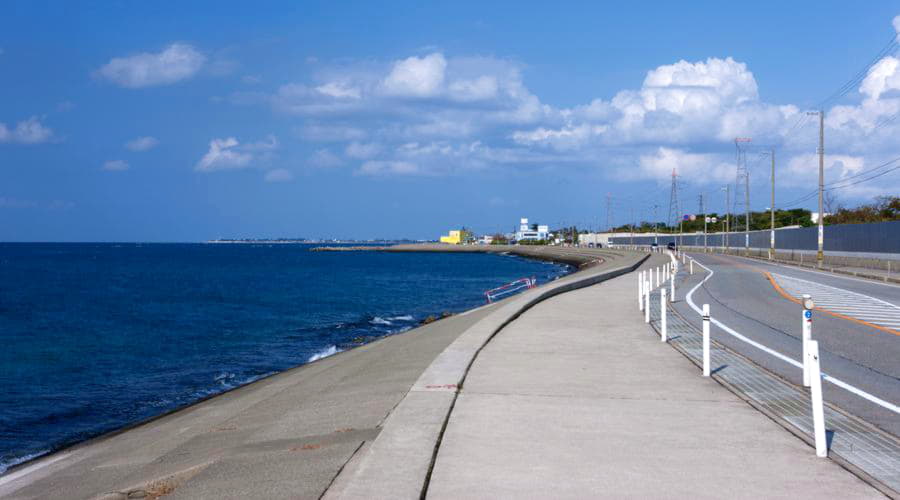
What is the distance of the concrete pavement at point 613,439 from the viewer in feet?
20.1

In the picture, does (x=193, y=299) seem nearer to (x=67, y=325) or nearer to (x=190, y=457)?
(x=67, y=325)

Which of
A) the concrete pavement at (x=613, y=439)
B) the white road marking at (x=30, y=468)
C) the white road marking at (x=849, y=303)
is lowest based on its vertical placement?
the white road marking at (x=30, y=468)

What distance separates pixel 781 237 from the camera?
81.9m

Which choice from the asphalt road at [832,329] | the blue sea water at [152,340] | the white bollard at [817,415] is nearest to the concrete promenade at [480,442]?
the white bollard at [817,415]

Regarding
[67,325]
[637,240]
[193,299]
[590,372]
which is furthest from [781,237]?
[637,240]

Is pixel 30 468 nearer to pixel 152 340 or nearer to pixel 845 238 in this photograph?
pixel 152 340

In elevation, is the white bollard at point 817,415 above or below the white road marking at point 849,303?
above

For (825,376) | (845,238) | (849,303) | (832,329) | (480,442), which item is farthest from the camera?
(845,238)

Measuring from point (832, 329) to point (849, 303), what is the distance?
309 inches

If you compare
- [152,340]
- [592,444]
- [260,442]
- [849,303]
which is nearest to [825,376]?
[592,444]

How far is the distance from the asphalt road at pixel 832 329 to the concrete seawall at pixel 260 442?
4634mm

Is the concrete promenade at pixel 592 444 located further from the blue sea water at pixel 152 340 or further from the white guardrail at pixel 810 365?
the blue sea water at pixel 152 340

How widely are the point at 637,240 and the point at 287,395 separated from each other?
566 feet

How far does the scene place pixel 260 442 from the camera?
8.47m
